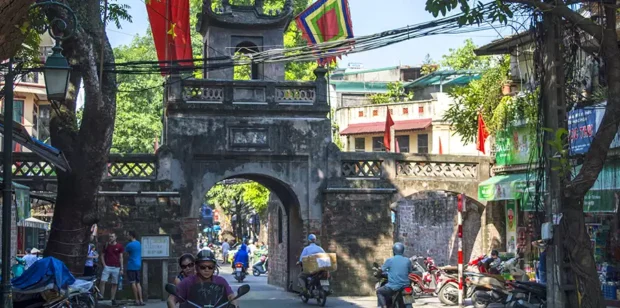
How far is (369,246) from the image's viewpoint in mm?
23703

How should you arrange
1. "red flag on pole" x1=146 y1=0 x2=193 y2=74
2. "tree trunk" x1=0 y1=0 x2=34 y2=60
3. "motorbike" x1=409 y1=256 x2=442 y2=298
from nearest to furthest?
"tree trunk" x1=0 y1=0 x2=34 y2=60
"red flag on pole" x1=146 y1=0 x2=193 y2=74
"motorbike" x1=409 y1=256 x2=442 y2=298

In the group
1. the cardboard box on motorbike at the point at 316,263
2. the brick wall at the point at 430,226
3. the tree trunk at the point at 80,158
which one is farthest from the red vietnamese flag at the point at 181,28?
the brick wall at the point at 430,226

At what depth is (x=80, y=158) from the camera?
14.2 metres

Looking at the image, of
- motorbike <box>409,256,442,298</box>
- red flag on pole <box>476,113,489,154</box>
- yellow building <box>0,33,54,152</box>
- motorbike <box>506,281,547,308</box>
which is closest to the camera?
motorbike <box>506,281,547,308</box>

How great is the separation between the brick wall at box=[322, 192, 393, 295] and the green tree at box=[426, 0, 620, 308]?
434 inches

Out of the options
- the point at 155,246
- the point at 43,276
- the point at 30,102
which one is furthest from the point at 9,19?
the point at 30,102

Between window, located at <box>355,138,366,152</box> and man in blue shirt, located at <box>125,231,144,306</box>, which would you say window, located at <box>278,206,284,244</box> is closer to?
man in blue shirt, located at <box>125,231,144,306</box>

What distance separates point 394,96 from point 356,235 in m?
26.4

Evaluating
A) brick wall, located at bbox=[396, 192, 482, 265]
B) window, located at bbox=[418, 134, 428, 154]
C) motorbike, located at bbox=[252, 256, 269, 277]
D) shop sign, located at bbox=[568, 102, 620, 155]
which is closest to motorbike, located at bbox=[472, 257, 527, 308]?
shop sign, located at bbox=[568, 102, 620, 155]

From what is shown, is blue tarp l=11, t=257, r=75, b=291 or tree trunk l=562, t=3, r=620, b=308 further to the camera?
blue tarp l=11, t=257, r=75, b=291

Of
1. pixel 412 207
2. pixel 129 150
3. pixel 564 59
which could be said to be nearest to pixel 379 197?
pixel 412 207

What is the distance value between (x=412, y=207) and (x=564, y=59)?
61.8ft

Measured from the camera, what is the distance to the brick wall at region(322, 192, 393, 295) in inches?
923

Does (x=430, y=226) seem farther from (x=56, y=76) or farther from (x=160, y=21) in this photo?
(x=56, y=76)
